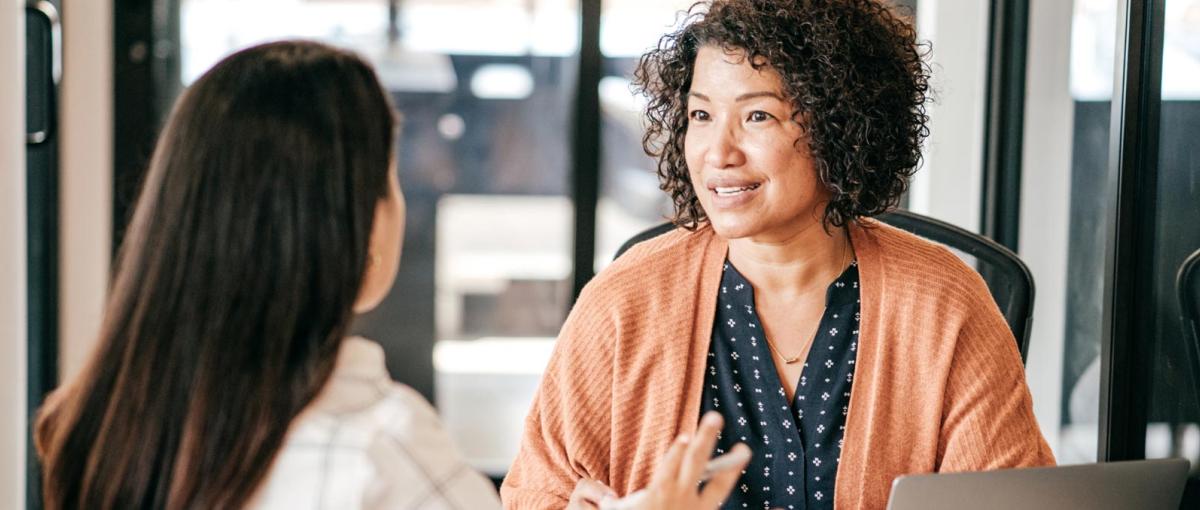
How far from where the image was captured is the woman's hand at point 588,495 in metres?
1.39

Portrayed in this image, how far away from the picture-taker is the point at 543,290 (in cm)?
432

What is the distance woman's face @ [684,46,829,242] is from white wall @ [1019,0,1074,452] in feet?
3.71

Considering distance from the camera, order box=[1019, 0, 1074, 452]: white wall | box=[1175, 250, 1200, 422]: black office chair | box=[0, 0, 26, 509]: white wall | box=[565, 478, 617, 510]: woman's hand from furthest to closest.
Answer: box=[1019, 0, 1074, 452]: white wall → box=[0, 0, 26, 509]: white wall → box=[1175, 250, 1200, 422]: black office chair → box=[565, 478, 617, 510]: woman's hand

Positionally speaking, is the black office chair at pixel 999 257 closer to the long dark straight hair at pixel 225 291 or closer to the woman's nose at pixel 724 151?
the woman's nose at pixel 724 151

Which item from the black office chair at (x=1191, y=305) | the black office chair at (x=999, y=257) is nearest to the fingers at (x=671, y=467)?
the black office chair at (x=999, y=257)

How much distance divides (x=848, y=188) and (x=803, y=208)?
60 mm

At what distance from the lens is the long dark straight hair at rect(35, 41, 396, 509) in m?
0.88

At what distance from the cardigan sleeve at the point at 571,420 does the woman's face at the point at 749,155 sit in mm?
198

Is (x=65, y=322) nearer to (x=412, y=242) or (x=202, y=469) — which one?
(x=412, y=242)

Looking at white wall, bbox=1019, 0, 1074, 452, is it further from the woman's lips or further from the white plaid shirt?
the white plaid shirt

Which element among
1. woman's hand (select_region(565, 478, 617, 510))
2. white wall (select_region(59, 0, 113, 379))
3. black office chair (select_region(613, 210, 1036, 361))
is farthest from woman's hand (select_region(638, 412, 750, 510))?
white wall (select_region(59, 0, 113, 379))

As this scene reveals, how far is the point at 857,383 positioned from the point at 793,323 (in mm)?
119

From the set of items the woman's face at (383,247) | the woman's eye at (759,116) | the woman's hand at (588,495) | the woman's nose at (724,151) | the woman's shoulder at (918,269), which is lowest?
the woman's hand at (588,495)

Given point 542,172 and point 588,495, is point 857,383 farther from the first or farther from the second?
point 542,172
